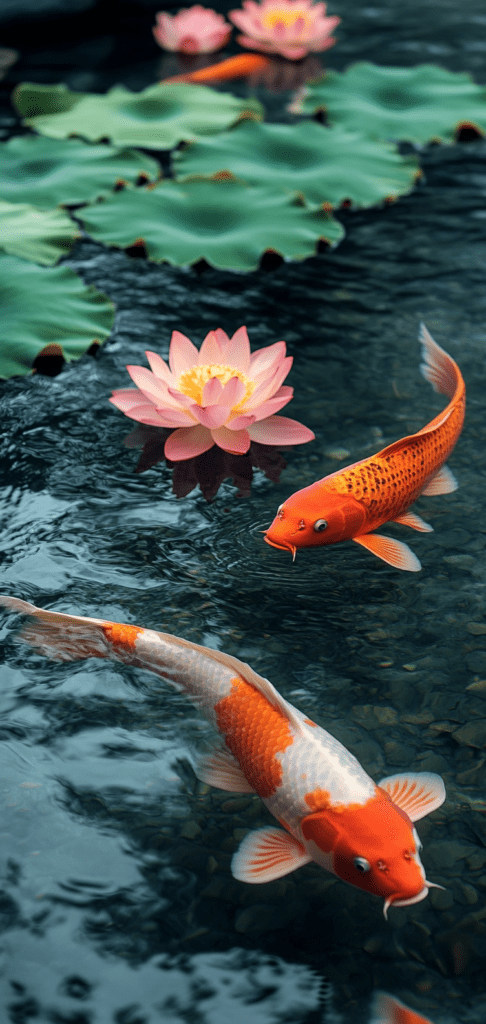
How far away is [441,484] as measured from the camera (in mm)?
2145

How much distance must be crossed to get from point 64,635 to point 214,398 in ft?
2.53

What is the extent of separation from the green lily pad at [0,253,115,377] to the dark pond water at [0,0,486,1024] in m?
0.12

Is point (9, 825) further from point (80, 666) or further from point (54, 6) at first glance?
point (54, 6)

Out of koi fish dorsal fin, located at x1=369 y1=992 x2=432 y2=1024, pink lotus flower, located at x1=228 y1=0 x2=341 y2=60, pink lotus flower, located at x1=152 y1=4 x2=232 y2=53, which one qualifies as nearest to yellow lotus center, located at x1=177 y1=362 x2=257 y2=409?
koi fish dorsal fin, located at x1=369 y1=992 x2=432 y2=1024

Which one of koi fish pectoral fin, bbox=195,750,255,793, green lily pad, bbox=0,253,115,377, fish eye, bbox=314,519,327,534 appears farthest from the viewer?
green lily pad, bbox=0,253,115,377

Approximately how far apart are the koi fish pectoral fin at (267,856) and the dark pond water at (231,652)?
0.06 m

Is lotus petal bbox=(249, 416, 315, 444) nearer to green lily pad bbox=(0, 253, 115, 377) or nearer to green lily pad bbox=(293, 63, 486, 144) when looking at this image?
green lily pad bbox=(0, 253, 115, 377)

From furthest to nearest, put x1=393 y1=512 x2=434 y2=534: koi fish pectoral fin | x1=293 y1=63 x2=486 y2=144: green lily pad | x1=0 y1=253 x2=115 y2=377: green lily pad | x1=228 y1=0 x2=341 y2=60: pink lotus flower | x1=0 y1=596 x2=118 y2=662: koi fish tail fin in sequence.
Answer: x1=228 y1=0 x2=341 y2=60: pink lotus flower, x1=293 y1=63 x2=486 y2=144: green lily pad, x1=0 y1=253 x2=115 y2=377: green lily pad, x1=393 y1=512 x2=434 y2=534: koi fish pectoral fin, x1=0 y1=596 x2=118 y2=662: koi fish tail fin

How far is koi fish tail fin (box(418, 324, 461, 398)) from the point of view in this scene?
2299 millimetres

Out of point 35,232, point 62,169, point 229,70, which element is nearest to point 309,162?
point 62,169

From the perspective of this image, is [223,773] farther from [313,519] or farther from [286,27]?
[286,27]

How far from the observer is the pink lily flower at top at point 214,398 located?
2.23m

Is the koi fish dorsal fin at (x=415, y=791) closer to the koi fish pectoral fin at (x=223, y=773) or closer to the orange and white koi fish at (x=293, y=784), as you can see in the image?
the orange and white koi fish at (x=293, y=784)

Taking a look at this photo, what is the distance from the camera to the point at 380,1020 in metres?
1.22
